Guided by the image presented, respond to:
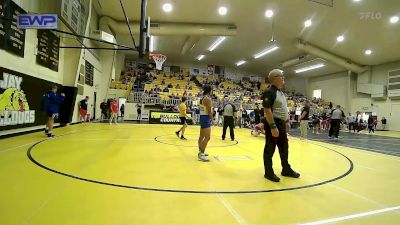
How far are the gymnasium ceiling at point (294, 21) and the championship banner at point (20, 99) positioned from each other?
25.4ft

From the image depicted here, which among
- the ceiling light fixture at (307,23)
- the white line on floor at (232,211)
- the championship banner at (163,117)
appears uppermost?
the ceiling light fixture at (307,23)

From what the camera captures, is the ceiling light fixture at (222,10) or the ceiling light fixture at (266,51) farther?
the ceiling light fixture at (266,51)

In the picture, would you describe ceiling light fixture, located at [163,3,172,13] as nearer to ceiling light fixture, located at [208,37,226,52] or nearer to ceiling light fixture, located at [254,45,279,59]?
ceiling light fixture, located at [208,37,226,52]

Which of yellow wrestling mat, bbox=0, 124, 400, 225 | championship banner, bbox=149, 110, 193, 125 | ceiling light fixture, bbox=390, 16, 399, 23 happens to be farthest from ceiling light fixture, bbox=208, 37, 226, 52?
yellow wrestling mat, bbox=0, 124, 400, 225

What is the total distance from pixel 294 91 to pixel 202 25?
2261 centimetres

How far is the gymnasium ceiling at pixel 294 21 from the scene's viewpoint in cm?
1387

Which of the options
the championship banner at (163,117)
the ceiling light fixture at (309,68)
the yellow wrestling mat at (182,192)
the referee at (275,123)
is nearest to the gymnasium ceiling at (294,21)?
the ceiling light fixture at (309,68)

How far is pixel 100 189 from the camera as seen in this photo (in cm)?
312

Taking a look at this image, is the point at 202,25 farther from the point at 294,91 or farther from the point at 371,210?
the point at 294,91

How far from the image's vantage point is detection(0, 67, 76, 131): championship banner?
716cm

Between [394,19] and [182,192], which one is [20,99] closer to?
[182,192]

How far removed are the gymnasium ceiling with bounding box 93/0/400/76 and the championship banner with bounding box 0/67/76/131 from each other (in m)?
7.75

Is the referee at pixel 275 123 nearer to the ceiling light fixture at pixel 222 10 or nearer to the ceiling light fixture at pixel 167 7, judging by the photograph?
the ceiling light fixture at pixel 222 10

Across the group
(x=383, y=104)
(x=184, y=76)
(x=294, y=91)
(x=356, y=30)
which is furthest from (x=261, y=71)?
(x=356, y=30)
